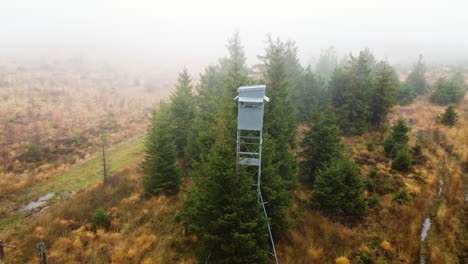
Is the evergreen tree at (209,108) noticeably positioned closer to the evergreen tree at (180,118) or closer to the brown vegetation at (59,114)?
the evergreen tree at (180,118)

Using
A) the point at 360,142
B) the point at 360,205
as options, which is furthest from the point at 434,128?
the point at 360,205

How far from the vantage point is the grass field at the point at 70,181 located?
13.1 m

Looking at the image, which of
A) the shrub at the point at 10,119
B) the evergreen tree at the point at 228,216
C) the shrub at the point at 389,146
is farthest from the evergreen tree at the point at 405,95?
the shrub at the point at 10,119

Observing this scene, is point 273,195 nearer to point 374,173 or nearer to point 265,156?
point 265,156

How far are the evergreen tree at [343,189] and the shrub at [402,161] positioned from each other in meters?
6.92

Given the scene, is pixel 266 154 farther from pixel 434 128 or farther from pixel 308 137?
pixel 434 128

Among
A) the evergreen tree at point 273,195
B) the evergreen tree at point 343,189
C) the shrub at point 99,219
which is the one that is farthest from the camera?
the evergreen tree at point 343,189

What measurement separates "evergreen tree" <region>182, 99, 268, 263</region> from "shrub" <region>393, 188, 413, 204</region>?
1038cm

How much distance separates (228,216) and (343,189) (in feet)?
26.0

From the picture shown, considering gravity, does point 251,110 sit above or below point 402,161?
above

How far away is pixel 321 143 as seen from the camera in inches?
631

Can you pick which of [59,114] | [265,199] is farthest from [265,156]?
[59,114]

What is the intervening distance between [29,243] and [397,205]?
1966 centimetres

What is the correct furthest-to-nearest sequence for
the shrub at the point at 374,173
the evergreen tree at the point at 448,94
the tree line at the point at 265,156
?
the evergreen tree at the point at 448,94
the shrub at the point at 374,173
the tree line at the point at 265,156
